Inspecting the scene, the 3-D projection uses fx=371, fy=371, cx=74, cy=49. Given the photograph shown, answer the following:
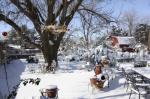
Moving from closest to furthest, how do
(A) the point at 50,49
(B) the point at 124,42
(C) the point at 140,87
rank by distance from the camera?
1. (C) the point at 140,87
2. (A) the point at 50,49
3. (B) the point at 124,42

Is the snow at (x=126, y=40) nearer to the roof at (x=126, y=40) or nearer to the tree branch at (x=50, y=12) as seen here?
the roof at (x=126, y=40)

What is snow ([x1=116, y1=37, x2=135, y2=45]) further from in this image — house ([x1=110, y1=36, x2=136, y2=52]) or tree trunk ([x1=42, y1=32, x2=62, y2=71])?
tree trunk ([x1=42, y1=32, x2=62, y2=71])

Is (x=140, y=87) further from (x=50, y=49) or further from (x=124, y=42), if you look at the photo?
(x=124, y=42)

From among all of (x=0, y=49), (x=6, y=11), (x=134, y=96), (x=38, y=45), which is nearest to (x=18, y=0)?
(x=6, y=11)

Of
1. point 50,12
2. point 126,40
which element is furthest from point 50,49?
point 126,40

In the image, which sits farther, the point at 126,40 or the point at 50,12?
the point at 126,40

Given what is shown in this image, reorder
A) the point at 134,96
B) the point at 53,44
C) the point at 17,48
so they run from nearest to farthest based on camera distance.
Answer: the point at 134,96, the point at 53,44, the point at 17,48

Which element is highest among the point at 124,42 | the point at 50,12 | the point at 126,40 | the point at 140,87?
the point at 126,40

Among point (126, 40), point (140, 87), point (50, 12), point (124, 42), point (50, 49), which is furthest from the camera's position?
point (124, 42)

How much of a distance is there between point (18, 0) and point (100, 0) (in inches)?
233

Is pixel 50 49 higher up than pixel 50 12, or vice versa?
pixel 50 12

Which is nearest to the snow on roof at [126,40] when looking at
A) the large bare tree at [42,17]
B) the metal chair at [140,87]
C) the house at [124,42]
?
the house at [124,42]

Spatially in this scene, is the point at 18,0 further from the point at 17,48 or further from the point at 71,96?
the point at 17,48

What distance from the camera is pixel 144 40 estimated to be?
77.3 meters
